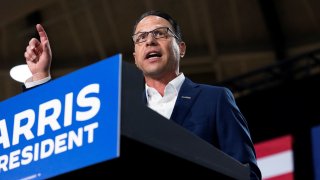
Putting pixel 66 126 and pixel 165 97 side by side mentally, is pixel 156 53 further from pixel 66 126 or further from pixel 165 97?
pixel 66 126

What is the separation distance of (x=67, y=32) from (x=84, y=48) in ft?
1.34

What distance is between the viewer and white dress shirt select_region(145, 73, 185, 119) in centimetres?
188

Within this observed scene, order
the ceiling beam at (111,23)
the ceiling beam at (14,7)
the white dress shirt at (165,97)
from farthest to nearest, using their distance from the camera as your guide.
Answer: the ceiling beam at (111,23) < the ceiling beam at (14,7) < the white dress shirt at (165,97)

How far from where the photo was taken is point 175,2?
11.0 meters

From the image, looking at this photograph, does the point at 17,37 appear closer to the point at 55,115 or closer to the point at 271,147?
the point at 271,147

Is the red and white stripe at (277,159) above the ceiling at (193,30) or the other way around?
the other way around

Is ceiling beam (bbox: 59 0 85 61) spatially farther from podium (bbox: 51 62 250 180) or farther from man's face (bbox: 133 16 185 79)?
podium (bbox: 51 62 250 180)

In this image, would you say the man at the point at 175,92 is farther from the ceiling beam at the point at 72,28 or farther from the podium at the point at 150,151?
the ceiling beam at the point at 72,28

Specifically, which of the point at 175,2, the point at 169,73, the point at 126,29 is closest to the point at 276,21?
the point at 175,2

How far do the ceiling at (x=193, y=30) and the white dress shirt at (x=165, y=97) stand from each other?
8.92 m

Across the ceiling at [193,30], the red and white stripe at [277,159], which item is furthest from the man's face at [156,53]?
the ceiling at [193,30]

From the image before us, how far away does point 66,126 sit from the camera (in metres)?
1.32

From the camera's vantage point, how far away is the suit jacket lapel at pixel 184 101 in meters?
1.76

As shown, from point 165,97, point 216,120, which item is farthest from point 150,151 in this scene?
point 165,97
